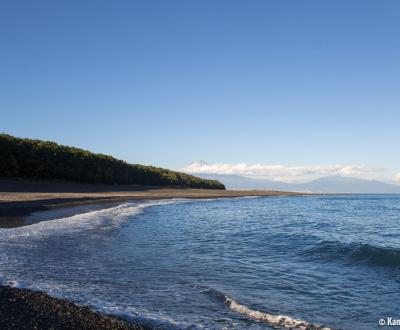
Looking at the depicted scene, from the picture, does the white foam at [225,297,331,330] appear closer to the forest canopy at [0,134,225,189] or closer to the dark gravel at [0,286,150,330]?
the dark gravel at [0,286,150,330]

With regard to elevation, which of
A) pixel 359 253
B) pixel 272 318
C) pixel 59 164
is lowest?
pixel 272 318

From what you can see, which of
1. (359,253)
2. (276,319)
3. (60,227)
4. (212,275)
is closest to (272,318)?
(276,319)

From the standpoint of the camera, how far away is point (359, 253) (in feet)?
47.9

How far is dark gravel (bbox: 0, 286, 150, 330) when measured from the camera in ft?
21.8

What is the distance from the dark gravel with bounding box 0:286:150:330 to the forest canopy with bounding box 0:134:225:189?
4018cm

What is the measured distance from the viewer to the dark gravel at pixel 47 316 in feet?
21.8

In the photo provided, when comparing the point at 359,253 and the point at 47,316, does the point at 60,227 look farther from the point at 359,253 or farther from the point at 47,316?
the point at 47,316

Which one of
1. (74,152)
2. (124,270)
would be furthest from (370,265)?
(74,152)

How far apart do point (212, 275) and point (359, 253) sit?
20.1 feet

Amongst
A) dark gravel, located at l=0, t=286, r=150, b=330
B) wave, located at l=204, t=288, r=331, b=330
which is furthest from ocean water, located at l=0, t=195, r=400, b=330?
dark gravel, located at l=0, t=286, r=150, b=330

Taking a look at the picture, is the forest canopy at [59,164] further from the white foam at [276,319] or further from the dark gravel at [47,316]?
the white foam at [276,319]

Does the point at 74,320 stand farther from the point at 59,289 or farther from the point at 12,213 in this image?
the point at 12,213

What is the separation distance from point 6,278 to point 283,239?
11.9m

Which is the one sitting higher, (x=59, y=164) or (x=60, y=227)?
(x=59, y=164)
